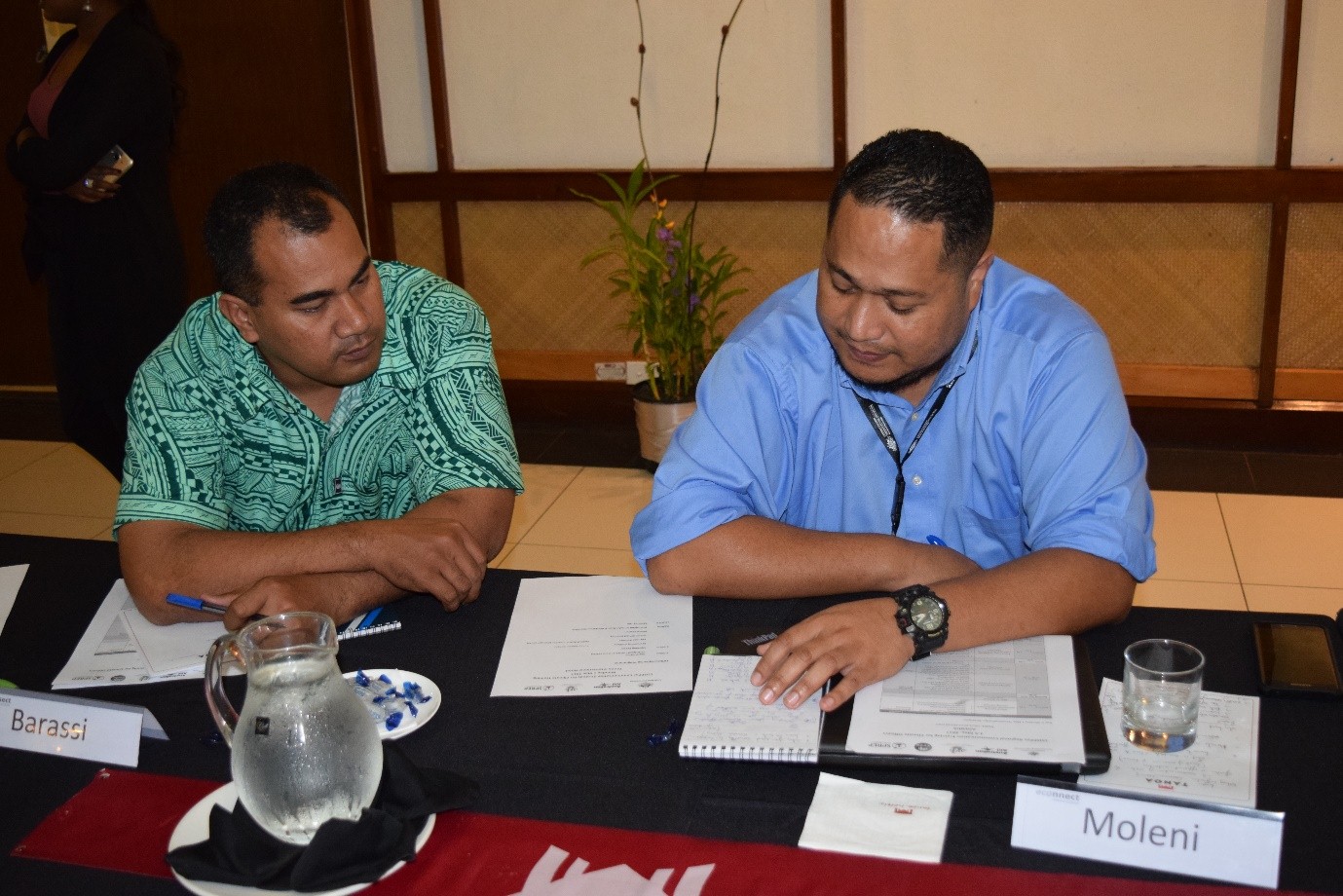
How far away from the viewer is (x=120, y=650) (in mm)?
1597

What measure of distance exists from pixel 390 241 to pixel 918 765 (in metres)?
3.70

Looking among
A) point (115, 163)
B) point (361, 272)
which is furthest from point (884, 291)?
point (115, 163)

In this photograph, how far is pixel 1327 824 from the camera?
1133 millimetres

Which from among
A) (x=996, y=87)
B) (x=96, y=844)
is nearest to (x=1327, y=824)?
(x=96, y=844)

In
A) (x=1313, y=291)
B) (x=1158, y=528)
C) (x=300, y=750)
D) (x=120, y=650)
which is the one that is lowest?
(x=1158, y=528)

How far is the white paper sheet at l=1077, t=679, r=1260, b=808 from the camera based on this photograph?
118cm

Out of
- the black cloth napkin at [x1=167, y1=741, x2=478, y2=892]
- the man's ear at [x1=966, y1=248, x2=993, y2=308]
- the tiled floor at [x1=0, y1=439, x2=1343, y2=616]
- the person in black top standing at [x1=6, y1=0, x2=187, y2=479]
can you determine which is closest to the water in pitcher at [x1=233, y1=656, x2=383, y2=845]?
the black cloth napkin at [x1=167, y1=741, x2=478, y2=892]

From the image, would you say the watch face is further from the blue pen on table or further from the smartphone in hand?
the smartphone in hand

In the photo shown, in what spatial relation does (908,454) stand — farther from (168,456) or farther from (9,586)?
(9,586)

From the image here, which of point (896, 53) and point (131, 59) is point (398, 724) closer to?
point (131, 59)

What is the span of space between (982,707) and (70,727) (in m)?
1.00

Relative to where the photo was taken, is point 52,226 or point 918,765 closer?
point 918,765

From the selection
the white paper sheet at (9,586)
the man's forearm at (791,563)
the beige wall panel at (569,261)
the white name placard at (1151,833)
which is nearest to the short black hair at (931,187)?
the man's forearm at (791,563)

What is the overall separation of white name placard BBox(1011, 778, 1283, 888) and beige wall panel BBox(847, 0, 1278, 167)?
10.1 ft
